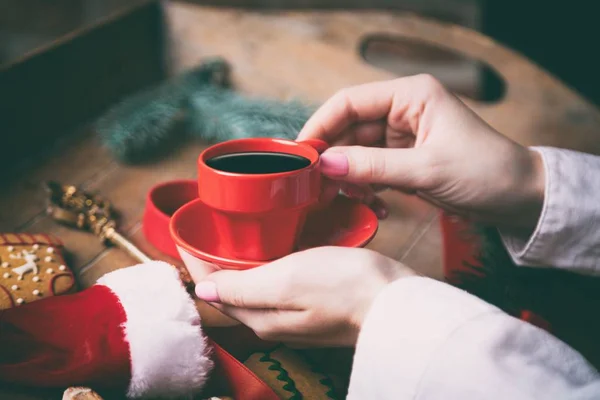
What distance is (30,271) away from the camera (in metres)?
0.69

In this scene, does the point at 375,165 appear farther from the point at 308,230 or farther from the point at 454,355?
the point at 454,355

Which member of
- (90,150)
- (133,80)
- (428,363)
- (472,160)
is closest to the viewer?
(428,363)

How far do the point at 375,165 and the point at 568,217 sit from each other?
0.29 metres

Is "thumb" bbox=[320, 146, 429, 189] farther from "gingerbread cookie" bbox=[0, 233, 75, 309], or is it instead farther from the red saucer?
"gingerbread cookie" bbox=[0, 233, 75, 309]

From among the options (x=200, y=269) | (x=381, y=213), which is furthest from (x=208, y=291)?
(x=381, y=213)

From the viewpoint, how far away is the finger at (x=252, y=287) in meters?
0.59

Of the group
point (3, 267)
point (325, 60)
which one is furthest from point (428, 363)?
point (325, 60)

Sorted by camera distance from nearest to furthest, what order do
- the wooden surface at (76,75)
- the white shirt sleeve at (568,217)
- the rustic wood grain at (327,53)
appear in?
the white shirt sleeve at (568,217)
the wooden surface at (76,75)
the rustic wood grain at (327,53)

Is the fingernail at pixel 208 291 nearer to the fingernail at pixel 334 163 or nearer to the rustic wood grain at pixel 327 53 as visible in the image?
the fingernail at pixel 334 163

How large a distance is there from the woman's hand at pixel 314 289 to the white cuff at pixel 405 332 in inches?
1.1

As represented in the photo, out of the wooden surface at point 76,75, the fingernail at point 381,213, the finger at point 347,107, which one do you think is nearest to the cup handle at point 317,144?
the finger at point 347,107

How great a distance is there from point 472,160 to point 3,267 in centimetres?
56

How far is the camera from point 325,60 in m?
1.30

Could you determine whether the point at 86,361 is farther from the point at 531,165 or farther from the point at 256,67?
the point at 256,67
